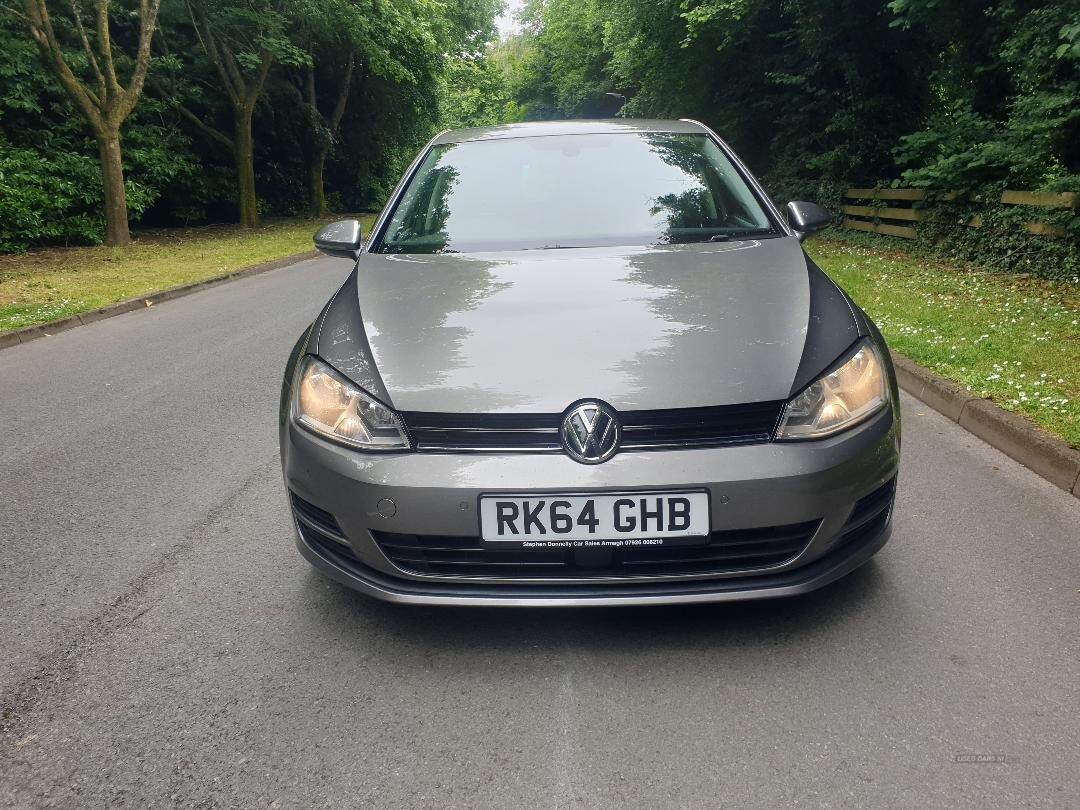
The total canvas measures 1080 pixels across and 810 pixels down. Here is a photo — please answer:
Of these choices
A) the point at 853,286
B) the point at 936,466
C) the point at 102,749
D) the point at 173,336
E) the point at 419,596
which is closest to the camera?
the point at 102,749

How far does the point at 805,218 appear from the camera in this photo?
12.8 feet

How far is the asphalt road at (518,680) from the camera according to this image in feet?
7.06

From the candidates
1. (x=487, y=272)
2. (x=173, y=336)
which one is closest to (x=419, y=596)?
(x=487, y=272)

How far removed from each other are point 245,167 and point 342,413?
23403 millimetres

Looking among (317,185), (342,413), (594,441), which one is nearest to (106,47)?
(317,185)

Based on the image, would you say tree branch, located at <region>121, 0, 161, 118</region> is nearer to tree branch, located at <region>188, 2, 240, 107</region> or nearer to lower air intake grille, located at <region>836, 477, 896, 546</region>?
tree branch, located at <region>188, 2, 240, 107</region>

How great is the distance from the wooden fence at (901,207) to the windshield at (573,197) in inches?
284

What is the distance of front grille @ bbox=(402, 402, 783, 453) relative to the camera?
251cm

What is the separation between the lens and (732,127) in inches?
965

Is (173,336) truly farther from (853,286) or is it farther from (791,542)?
(791,542)

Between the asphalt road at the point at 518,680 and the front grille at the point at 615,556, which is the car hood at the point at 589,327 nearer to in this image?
the front grille at the point at 615,556

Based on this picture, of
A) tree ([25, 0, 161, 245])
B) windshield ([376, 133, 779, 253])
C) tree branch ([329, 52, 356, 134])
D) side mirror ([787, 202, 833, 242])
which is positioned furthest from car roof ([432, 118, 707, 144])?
tree branch ([329, 52, 356, 134])

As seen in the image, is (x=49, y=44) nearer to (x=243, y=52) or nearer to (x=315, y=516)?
(x=243, y=52)

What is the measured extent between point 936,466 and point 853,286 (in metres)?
6.27
